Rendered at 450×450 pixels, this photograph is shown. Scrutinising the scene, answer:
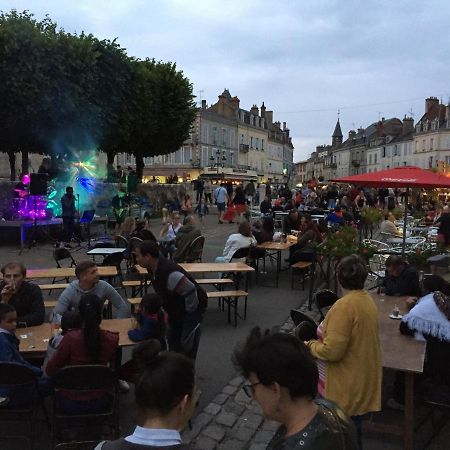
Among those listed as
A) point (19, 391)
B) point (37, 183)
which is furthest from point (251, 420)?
point (37, 183)

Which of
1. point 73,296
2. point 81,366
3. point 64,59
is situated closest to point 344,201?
point 64,59

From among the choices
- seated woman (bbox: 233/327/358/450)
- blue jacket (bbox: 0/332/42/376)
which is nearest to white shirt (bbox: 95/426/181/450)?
seated woman (bbox: 233/327/358/450)

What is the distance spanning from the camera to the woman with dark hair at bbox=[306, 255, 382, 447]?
9.93 ft

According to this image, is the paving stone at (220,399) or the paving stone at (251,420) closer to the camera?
the paving stone at (251,420)

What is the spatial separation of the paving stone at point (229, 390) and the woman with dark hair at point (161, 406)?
121 inches

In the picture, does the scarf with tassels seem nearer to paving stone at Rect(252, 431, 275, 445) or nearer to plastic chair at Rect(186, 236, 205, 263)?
paving stone at Rect(252, 431, 275, 445)

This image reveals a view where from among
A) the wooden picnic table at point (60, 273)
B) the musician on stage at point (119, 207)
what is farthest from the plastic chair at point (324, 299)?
the musician on stage at point (119, 207)

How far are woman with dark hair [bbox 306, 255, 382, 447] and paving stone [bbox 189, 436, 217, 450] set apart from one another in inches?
49.0

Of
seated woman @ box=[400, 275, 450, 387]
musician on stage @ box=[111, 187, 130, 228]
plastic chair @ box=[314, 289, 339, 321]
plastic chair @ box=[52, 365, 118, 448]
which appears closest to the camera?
plastic chair @ box=[52, 365, 118, 448]

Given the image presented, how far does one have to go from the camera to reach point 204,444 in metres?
3.96

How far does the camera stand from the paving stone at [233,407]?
454 centimetres

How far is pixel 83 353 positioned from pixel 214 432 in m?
1.33

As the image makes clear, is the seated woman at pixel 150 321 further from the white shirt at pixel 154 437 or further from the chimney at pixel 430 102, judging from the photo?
the chimney at pixel 430 102

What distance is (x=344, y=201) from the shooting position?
18.8m
